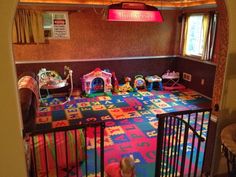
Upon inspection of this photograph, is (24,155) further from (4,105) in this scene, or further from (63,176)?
(63,176)

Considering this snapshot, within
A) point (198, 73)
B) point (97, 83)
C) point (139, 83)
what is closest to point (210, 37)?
point (198, 73)

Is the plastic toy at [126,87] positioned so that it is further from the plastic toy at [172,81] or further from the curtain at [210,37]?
the curtain at [210,37]

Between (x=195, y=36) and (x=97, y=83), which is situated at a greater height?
(x=195, y=36)

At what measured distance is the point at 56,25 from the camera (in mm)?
5371

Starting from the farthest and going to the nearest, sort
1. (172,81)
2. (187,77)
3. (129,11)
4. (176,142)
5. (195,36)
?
(172,81), (187,77), (195,36), (129,11), (176,142)

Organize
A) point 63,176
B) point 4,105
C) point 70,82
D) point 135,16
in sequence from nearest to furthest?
point 4,105
point 135,16
point 63,176
point 70,82

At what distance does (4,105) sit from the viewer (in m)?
1.61

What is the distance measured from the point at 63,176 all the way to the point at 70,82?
10.9 feet

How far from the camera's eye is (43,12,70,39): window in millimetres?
5297

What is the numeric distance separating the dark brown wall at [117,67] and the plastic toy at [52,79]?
14 centimetres

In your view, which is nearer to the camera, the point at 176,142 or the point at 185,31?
the point at 176,142

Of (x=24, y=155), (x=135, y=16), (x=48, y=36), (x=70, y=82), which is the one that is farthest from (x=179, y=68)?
(x=24, y=155)

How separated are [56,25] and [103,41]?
4.11 ft

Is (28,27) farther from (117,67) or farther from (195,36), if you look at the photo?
(195,36)
